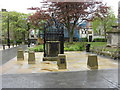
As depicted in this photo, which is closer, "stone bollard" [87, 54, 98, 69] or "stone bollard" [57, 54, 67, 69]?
"stone bollard" [87, 54, 98, 69]

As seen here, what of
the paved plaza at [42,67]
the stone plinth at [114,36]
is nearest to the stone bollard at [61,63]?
the paved plaza at [42,67]

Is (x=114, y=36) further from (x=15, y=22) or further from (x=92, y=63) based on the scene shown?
(x=15, y=22)

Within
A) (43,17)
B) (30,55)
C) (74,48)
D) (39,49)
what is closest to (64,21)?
(43,17)

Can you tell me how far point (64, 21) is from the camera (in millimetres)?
31828

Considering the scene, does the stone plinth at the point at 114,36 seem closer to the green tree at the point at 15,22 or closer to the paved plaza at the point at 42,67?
the paved plaza at the point at 42,67

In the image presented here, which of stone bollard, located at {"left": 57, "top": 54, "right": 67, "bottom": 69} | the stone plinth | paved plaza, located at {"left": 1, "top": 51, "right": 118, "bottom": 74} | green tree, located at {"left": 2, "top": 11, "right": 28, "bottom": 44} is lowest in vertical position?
paved plaza, located at {"left": 1, "top": 51, "right": 118, "bottom": 74}

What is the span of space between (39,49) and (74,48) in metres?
5.49

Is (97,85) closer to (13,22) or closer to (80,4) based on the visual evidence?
(80,4)

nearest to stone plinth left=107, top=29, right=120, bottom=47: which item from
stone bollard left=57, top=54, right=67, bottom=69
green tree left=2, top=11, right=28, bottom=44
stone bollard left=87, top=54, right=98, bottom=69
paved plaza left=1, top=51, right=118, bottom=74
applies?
paved plaza left=1, top=51, right=118, bottom=74

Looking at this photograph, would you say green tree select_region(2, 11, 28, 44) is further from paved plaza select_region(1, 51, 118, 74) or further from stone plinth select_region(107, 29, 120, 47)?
paved plaza select_region(1, 51, 118, 74)

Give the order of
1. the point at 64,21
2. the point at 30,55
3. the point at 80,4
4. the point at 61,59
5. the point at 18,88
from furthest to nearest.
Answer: the point at 64,21 < the point at 80,4 < the point at 30,55 < the point at 61,59 < the point at 18,88

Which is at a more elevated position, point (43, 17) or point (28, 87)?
point (43, 17)

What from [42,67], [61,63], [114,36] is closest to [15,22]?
[114,36]

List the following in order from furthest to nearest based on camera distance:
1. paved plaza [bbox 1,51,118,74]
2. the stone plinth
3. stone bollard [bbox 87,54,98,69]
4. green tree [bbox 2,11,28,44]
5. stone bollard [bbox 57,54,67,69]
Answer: green tree [bbox 2,11,28,44], the stone plinth, stone bollard [bbox 57,54,67,69], stone bollard [bbox 87,54,98,69], paved plaza [bbox 1,51,118,74]
